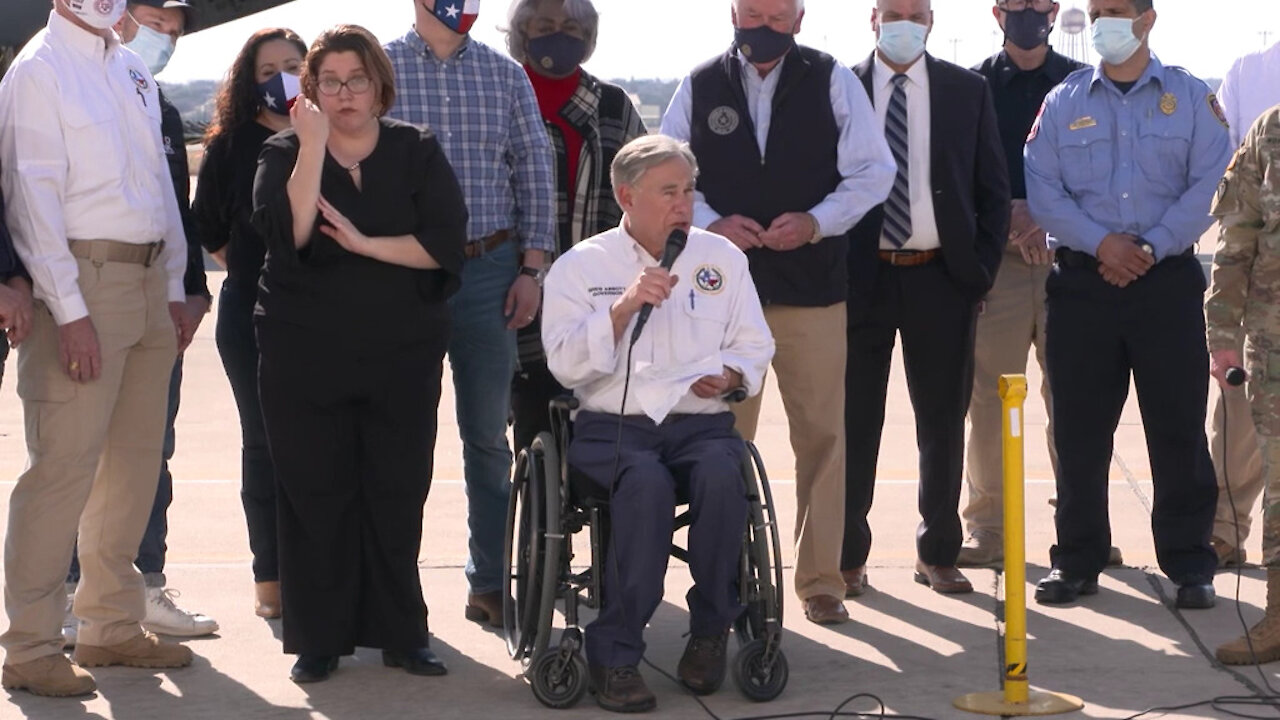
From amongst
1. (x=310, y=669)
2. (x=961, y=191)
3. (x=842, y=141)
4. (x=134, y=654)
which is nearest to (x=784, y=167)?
(x=842, y=141)

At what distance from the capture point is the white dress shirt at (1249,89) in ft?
23.4

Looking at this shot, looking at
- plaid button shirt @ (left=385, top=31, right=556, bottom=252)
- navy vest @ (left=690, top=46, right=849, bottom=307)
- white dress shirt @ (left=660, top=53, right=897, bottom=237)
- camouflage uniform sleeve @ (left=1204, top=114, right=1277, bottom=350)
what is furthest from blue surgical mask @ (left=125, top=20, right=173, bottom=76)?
camouflage uniform sleeve @ (left=1204, top=114, right=1277, bottom=350)

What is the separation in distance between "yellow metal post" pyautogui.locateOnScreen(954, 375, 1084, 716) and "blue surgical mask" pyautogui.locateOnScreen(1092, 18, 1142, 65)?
1899mm

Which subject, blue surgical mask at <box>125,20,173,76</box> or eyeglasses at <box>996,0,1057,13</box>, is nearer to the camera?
blue surgical mask at <box>125,20,173,76</box>

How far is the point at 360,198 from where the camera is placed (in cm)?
548

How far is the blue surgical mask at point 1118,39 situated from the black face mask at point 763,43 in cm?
106

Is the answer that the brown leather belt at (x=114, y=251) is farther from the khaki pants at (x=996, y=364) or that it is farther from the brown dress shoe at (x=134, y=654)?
the khaki pants at (x=996, y=364)

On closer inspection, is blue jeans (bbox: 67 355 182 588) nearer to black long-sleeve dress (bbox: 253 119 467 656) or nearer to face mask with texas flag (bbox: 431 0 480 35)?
black long-sleeve dress (bbox: 253 119 467 656)

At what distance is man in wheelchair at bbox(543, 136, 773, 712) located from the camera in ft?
17.4

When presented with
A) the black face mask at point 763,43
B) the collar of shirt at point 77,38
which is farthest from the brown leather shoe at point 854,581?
the collar of shirt at point 77,38

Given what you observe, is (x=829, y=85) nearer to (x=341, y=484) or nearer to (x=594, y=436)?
(x=594, y=436)

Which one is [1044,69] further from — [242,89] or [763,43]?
[242,89]

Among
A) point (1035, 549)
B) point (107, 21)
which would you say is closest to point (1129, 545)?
→ point (1035, 549)

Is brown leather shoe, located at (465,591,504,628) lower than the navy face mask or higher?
lower
